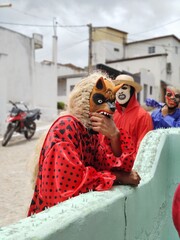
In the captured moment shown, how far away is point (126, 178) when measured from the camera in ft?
7.09

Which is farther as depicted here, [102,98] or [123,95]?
[123,95]

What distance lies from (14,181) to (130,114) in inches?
128

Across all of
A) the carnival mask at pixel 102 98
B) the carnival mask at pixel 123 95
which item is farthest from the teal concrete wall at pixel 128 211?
the carnival mask at pixel 123 95

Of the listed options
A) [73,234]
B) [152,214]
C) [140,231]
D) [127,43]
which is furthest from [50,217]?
[127,43]

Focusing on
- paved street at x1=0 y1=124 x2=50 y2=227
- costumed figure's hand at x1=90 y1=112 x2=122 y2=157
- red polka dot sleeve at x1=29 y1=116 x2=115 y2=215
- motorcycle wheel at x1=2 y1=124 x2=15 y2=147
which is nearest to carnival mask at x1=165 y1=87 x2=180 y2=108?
paved street at x1=0 y1=124 x2=50 y2=227

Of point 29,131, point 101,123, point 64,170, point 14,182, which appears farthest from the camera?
point 29,131

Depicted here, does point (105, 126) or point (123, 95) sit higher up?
point (123, 95)

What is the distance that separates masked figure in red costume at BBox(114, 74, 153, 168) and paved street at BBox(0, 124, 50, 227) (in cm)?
98

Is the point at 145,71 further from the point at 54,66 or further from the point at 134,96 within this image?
the point at 134,96

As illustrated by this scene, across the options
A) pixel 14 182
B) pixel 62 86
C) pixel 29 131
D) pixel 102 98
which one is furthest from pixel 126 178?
pixel 62 86

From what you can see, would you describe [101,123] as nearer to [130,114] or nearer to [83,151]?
[83,151]

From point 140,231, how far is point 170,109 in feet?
9.48

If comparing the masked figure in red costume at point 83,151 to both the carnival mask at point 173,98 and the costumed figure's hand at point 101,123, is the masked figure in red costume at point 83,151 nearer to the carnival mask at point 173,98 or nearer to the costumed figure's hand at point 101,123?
the costumed figure's hand at point 101,123

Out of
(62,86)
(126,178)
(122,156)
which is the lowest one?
(126,178)
